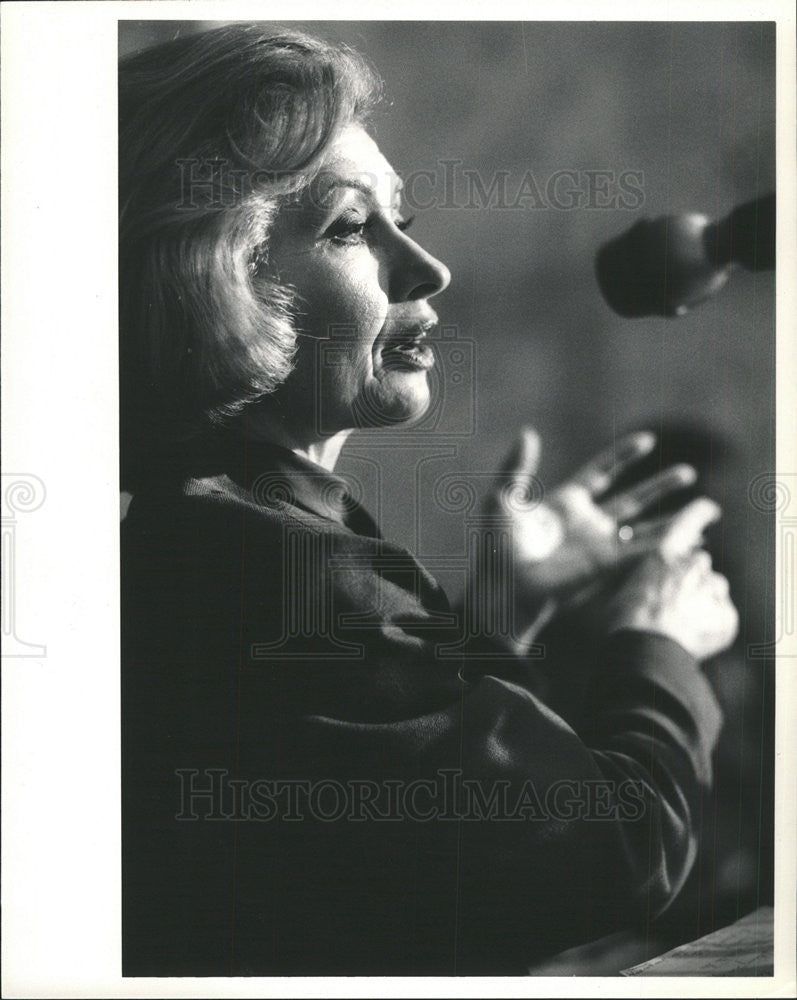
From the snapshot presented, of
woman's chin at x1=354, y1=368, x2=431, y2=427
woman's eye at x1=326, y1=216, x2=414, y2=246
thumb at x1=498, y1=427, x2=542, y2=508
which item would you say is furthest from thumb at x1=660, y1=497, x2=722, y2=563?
woman's eye at x1=326, y1=216, x2=414, y2=246

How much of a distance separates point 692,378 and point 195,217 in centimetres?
96

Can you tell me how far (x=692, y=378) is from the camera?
68.8 inches

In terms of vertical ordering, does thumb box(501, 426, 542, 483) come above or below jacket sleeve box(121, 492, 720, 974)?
above

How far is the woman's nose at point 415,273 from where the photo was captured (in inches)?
67.5

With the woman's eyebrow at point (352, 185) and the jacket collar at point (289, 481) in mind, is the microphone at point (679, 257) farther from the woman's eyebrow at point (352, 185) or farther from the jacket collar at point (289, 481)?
the jacket collar at point (289, 481)

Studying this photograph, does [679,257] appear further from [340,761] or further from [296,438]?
[340,761]

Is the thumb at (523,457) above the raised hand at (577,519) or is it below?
above

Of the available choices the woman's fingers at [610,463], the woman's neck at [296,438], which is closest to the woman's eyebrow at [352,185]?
the woman's neck at [296,438]

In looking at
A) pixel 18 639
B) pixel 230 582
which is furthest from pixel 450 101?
pixel 18 639

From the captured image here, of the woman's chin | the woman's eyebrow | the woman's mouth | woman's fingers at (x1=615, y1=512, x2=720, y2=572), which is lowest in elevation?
woman's fingers at (x1=615, y1=512, x2=720, y2=572)

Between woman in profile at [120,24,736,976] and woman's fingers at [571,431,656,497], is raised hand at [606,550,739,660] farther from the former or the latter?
woman's fingers at [571,431,656,497]

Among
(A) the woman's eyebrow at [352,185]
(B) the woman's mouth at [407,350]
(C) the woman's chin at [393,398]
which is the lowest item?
(C) the woman's chin at [393,398]

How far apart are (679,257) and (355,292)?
610mm

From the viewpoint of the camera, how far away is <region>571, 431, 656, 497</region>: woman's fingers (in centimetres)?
174
